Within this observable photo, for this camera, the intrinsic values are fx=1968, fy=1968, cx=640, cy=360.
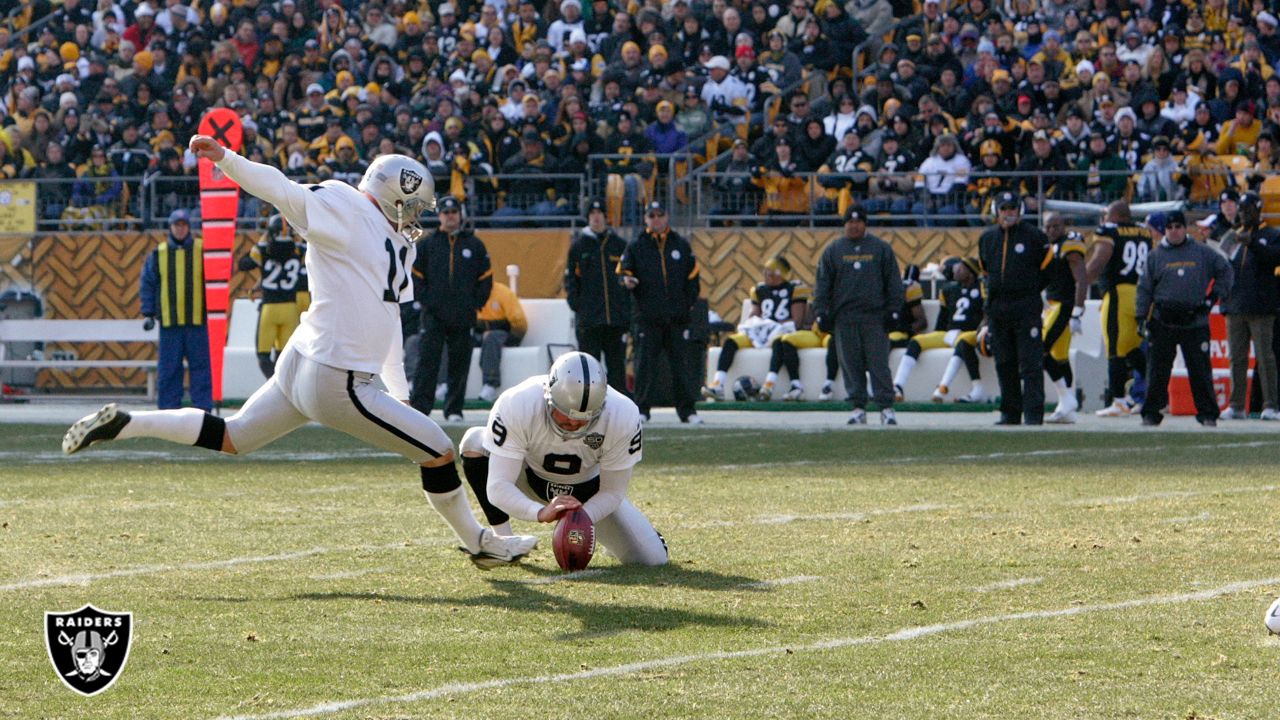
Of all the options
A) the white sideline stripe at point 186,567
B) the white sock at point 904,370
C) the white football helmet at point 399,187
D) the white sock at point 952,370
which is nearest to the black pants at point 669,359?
the white sock at point 904,370

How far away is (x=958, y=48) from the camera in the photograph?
891 inches

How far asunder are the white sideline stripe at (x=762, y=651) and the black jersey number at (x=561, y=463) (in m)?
1.89

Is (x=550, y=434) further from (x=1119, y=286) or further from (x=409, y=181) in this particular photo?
(x=1119, y=286)

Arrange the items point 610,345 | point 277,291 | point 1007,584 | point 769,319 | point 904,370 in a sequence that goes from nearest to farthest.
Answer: point 1007,584 < point 610,345 < point 277,291 < point 904,370 < point 769,319

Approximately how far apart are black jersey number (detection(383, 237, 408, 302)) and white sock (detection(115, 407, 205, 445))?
82 centimetres

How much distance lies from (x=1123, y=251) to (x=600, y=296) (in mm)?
4623

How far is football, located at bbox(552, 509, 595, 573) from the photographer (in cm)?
695

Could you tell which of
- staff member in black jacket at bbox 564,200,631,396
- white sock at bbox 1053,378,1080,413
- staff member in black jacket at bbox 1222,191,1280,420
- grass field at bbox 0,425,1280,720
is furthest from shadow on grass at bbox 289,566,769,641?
staff member in black jacket at bbox 1222,191,1280,420

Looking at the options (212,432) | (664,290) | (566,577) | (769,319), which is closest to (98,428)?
(212,432)

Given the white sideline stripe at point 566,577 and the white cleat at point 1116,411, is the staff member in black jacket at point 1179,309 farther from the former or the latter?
the white sideline stripe at point 566,577

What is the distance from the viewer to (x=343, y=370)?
7.16 metres

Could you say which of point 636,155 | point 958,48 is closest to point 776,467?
point 636,155

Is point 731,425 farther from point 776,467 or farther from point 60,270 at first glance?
point 60,270

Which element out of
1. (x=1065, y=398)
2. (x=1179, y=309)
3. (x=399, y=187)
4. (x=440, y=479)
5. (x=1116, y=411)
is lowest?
(x=1116, y=411)
